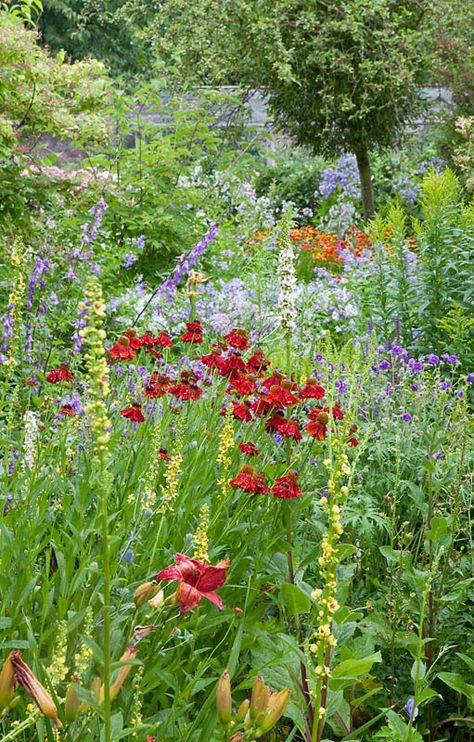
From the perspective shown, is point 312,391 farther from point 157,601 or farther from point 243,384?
point 157,601

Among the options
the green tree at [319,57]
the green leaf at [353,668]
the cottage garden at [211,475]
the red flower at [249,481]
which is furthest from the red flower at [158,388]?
the green tree at [319,57]

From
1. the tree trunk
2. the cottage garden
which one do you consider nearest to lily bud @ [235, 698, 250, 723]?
the cottage garden

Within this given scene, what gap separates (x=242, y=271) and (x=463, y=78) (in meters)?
6.62

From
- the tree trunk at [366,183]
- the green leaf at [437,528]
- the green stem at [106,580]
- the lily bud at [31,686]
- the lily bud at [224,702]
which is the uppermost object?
the green stem at [106,580]

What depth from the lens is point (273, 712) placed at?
3.75ft

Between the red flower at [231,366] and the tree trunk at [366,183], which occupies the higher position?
the red flower at [231,366]

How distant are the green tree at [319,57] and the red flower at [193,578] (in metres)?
8.97

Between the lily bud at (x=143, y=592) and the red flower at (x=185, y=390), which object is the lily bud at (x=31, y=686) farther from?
the red flower at (x=185, y=390)

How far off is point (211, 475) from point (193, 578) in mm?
1209

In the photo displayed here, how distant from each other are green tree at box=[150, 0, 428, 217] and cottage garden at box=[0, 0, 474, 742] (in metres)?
2.85

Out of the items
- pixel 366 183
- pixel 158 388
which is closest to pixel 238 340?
pixel 158 388

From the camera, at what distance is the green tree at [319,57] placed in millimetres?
9945

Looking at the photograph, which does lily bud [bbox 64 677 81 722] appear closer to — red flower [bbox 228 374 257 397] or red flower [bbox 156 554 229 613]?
red flower [bbox 156 554 229 613]

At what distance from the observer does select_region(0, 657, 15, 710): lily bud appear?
105 cm
